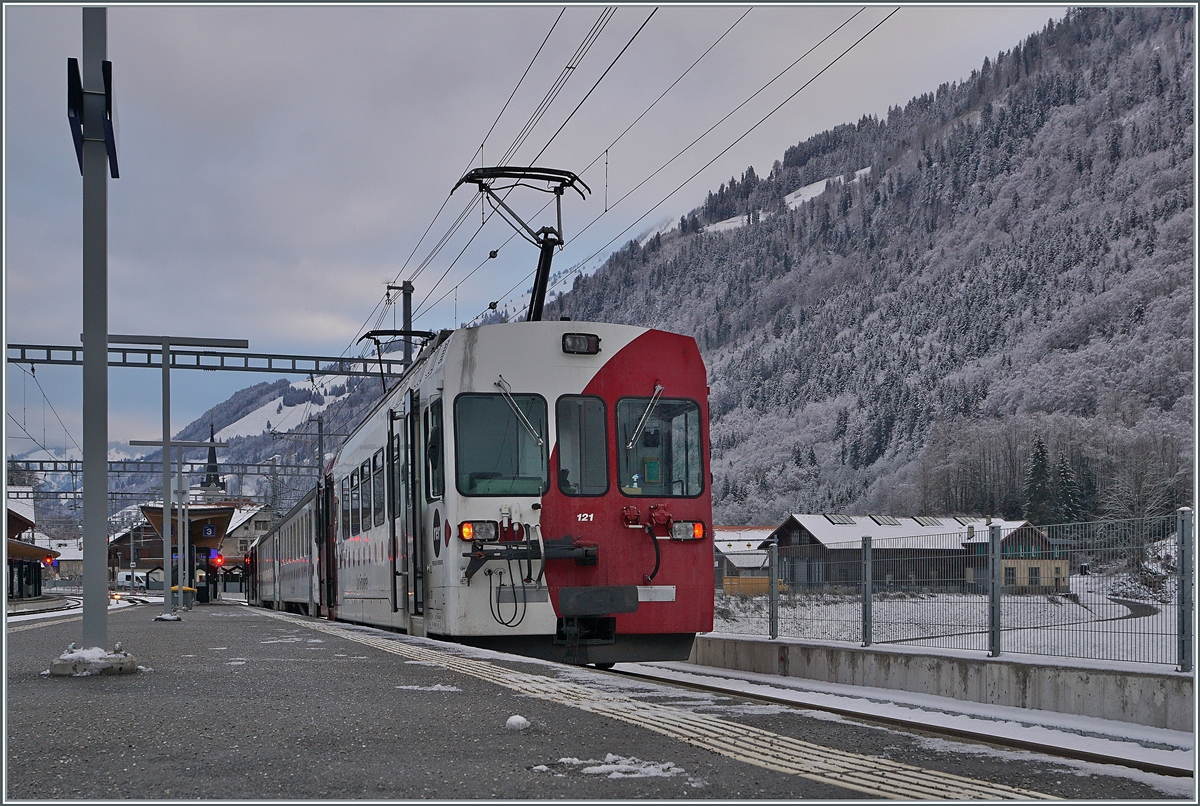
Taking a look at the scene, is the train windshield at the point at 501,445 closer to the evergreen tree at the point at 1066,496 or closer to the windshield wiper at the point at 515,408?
the windshield wiper at the point at 515,408

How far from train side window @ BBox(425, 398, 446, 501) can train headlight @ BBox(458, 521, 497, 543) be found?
0.49m

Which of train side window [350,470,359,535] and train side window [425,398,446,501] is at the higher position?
train side window [425,398,446,501]

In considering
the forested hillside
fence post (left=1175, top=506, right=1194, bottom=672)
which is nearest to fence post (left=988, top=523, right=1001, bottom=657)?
fence post (left=1175, top=506, right=1194, bottom=672)

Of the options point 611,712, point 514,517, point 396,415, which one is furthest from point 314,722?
point 396,415

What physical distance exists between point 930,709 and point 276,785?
242 inches

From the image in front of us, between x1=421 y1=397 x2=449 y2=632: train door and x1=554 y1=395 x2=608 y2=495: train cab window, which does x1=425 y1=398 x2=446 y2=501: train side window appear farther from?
x1=554 y1=395 x2=608 y2=495: train cab window

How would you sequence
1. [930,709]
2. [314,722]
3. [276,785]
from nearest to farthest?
1. [276,785]
2. [314,722]
3. [930,709]

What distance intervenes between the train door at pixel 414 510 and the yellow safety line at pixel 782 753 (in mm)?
4260

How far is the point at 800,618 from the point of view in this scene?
14828mm

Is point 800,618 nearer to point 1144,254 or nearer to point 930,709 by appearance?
point 930,709

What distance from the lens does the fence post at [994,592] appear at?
1087 cm

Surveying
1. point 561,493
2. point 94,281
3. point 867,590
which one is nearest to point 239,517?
point 867,590

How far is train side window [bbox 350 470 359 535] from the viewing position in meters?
16.8

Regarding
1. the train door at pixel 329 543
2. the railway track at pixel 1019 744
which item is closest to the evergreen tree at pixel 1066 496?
the train door at pixel 329 543
